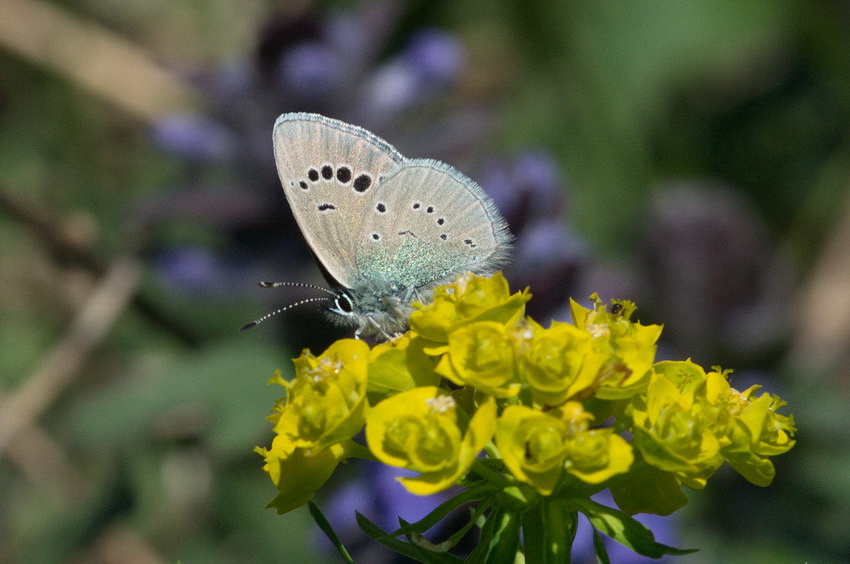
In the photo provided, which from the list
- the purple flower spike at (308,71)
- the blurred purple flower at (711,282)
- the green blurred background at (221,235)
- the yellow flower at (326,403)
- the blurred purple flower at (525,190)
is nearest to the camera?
the yellow flower at (326,403)

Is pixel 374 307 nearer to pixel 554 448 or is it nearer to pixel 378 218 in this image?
pixel 378 218

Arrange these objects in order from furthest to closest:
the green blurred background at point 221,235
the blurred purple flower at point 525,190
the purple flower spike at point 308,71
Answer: the green blurred background at point 221,235 < the purple flower spike at point 308,71 < the blurred purple flower at point 525,190

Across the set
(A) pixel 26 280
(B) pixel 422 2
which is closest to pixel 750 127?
(B) pixel 422 2

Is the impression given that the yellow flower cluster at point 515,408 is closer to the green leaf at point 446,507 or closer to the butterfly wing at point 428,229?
the green leaf at point 446,507

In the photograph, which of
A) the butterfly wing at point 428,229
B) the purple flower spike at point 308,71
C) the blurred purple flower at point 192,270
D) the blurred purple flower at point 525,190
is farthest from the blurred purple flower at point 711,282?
the butterfly wing at point 428,229

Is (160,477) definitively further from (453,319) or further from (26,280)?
(453,319)

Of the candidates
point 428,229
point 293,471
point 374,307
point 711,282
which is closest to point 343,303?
point 374,307

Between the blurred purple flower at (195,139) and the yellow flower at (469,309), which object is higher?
the blurred purple flower at (195,139)
